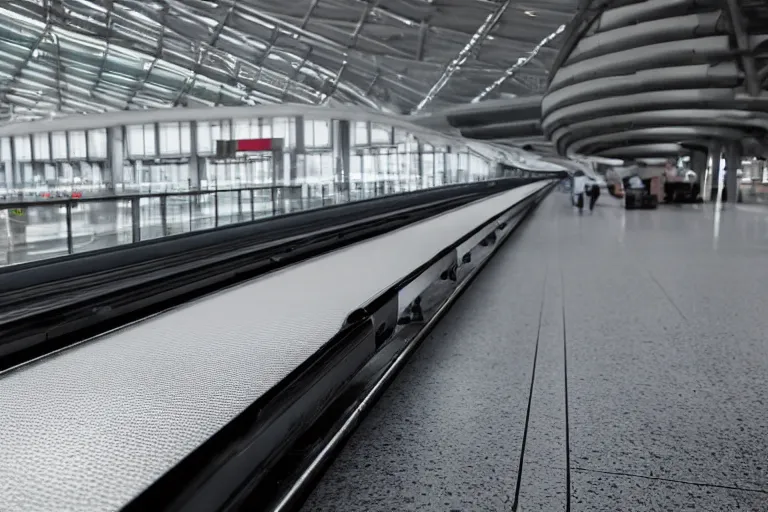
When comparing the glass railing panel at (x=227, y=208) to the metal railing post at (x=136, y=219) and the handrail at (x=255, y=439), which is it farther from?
the handrail at (x=255, y=439)

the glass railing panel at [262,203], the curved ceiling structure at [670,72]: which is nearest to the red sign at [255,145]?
the curved ceiling structure at [670,72]

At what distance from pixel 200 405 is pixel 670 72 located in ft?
103

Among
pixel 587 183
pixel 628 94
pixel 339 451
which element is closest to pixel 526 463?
pixel 339 451

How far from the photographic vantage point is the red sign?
40.3 metres

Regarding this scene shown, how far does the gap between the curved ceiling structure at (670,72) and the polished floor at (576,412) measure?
2287 centimetres

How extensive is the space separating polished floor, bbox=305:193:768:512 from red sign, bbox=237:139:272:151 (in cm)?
3586

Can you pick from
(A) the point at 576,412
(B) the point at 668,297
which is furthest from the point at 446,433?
(B) the point at 668,297

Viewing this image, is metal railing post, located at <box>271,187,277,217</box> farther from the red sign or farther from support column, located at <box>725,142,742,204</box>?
the red sign

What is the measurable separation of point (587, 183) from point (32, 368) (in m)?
22.2

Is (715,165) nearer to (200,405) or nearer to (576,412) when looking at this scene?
(576,412)

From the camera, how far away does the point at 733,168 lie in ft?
105

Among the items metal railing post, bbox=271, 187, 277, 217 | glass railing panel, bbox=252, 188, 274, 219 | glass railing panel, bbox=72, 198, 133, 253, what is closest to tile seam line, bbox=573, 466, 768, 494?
glass railing panel, bbox=72, 198, 133, 253

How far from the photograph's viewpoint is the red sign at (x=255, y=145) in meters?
40.3

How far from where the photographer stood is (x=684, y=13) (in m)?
26.2
